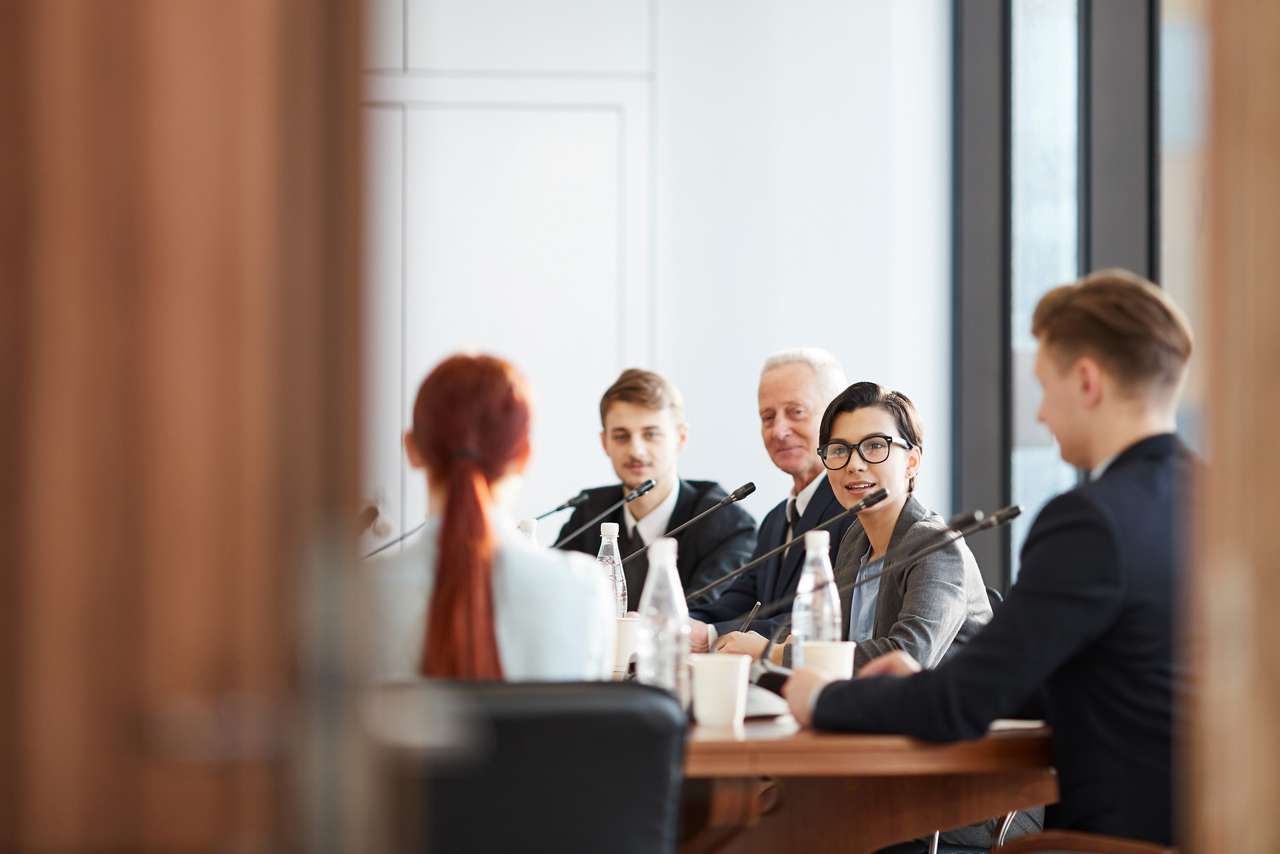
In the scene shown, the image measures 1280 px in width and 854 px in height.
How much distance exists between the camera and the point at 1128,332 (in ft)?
6.88

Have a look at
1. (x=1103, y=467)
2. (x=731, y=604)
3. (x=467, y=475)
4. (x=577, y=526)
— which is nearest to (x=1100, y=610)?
(x=1103, y=467)

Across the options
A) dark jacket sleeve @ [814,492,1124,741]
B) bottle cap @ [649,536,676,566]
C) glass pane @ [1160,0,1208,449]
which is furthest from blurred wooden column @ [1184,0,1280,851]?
glass pane @ [1160,0,1208,449]

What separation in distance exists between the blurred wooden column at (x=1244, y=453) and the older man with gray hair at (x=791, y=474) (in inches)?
85.6

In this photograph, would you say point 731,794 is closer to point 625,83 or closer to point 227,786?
point 227,786

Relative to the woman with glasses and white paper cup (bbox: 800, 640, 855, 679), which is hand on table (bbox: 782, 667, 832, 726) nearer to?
white paper cup (bbox: 800, 640, 855, 679)

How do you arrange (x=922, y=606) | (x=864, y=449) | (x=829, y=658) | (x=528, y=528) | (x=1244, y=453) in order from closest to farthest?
1. (x=1244, y=453)
2. (x=829, y=658)
3. (x=922, y=606)
4. (x=864, y=449)
5. (x=528, y=528)

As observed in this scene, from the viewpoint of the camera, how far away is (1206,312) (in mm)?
1411

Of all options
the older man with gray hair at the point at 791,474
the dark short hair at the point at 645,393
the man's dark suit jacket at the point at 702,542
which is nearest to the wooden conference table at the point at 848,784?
the older man with gray hair at the point at 791,474

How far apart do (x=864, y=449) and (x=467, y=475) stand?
1084 millimetres

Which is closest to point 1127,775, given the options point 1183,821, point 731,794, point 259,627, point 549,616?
point 1183,821

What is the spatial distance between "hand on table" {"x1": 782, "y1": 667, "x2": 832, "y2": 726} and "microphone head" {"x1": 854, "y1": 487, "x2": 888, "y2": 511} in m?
0.48

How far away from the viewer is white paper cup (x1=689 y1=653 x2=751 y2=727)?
2248 mm

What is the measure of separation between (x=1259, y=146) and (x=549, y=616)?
40.4 inches

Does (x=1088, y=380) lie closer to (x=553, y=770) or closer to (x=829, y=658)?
(x=829, y=658)
